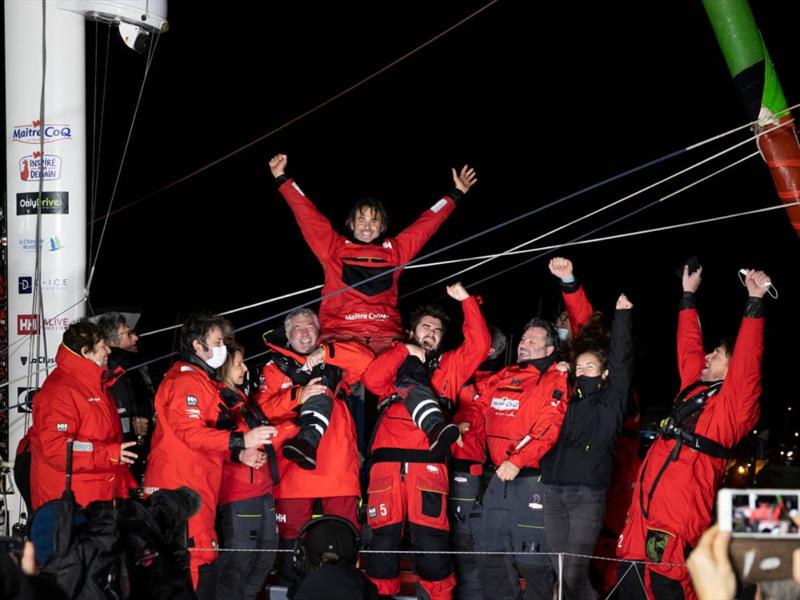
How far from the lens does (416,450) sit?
675cm

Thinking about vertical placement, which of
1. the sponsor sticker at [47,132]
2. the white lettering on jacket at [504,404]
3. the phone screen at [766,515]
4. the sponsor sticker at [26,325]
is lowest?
the phone screen at [766,515]

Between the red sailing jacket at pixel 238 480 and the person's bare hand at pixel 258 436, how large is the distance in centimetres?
30

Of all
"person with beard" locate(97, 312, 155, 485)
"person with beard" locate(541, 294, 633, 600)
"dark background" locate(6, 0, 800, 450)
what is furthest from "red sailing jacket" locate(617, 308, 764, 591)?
"dark background" locate(6, 0, 800, 450)

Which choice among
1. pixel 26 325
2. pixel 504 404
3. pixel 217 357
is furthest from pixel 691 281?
pixel 26 325

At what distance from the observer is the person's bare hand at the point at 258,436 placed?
628cm

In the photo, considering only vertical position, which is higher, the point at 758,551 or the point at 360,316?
the point at 360,316

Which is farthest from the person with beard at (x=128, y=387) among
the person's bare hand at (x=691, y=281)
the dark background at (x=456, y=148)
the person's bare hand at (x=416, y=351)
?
the dark background at (x=456, y=148)

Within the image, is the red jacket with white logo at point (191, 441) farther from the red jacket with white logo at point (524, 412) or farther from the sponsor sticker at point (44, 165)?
the sponsor sticker at point (44, 165)

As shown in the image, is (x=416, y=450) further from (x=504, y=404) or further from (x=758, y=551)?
(x=758, y=551)

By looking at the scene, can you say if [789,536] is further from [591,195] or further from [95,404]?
[591,195]

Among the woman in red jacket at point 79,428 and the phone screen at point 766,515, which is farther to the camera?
the woman in red jacket at point 79,428

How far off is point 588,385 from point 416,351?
1104 millimetres

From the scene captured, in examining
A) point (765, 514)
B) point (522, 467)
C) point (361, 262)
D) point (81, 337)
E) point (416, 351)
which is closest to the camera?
point (765, 514)

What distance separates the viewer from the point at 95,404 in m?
6.33
